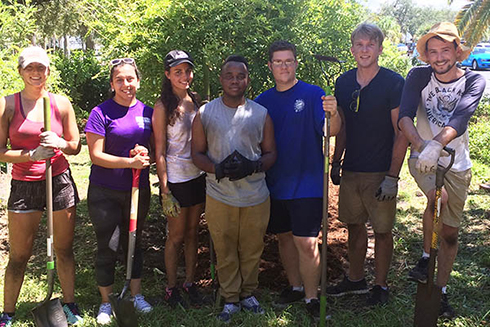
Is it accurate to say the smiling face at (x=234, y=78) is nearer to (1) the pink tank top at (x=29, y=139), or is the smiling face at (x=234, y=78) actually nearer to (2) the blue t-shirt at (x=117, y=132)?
(2) the blue t-shirt at (x=117, y=132)

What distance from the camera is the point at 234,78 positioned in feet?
11.4

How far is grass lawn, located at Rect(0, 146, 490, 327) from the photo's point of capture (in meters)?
3.69

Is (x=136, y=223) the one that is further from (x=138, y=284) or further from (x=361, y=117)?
(x=361, y=117)

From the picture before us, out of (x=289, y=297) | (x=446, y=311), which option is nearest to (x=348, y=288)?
(x=289, y=297)

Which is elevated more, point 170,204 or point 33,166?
point 33,166

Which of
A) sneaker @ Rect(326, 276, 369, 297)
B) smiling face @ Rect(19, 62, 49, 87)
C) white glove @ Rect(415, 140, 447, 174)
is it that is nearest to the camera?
white glove @ Rect(415, 140, 447, 174)

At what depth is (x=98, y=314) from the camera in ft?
12.3

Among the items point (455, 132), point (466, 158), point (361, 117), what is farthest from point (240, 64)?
point (466, 158)

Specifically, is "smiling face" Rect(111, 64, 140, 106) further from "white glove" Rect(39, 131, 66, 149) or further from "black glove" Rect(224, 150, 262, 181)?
"black glove" Rect(224, 150, 262, 181)

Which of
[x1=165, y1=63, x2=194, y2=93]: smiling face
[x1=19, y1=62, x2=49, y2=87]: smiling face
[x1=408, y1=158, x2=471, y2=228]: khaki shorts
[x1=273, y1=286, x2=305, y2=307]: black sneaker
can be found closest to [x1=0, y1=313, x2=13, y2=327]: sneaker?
[x1=19, y1=62, x2=49, y2=87]: smiling face

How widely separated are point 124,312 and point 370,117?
2352 millimetres

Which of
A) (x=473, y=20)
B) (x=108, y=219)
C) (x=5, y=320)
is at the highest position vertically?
(x=473, y=20)

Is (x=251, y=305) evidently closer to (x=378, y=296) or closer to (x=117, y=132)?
(x=378, y=296)

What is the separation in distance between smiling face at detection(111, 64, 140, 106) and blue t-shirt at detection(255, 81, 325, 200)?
103 cm
